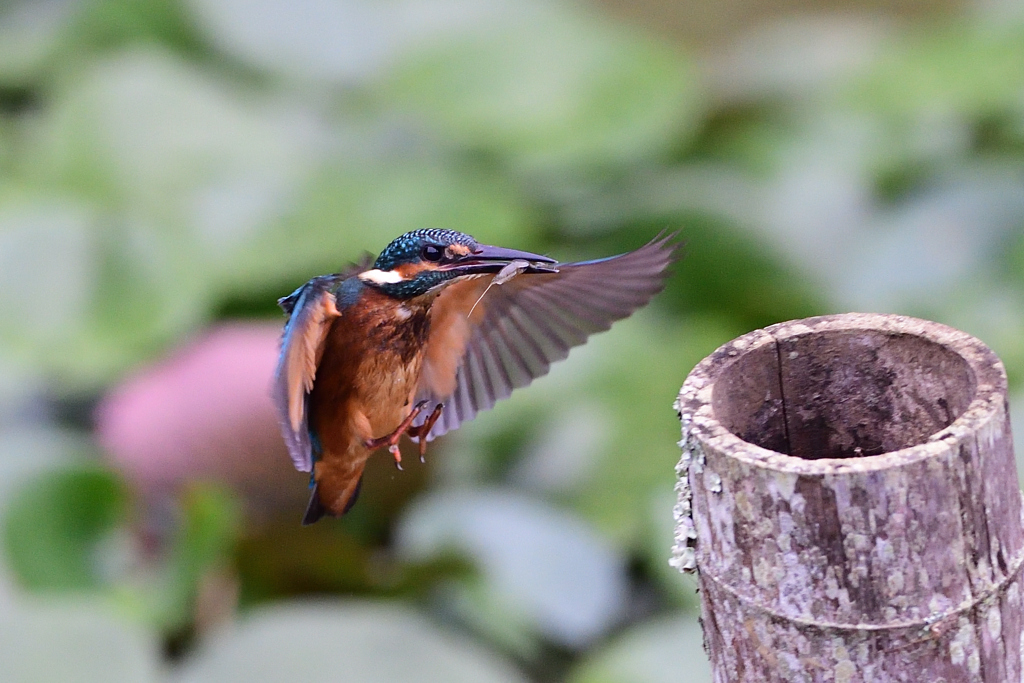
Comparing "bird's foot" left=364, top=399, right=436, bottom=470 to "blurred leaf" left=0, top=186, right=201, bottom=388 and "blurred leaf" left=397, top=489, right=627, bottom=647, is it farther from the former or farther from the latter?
"blurred leaf" left=0, top=186, right=201, bottom=388

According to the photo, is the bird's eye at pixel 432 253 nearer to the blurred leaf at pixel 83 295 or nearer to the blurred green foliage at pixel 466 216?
the blurred green foliage at pixel 466 216

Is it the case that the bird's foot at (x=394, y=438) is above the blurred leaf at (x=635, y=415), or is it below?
above

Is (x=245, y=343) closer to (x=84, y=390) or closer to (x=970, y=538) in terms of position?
(x=84, y=390)

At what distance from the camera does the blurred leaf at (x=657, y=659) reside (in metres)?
1.17

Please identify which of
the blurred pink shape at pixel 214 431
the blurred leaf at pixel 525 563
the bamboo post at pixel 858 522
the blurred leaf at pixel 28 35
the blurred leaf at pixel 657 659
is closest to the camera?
the bamboo post at pixel 858 522

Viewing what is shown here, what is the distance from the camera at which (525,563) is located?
133cm

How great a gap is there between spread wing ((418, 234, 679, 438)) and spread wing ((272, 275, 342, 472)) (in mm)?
90

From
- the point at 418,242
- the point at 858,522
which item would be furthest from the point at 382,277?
the point at 858,522

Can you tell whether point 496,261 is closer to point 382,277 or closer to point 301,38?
point 382,277

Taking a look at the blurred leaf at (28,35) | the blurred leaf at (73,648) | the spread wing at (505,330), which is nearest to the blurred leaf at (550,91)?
the blurred leaf at (28,35)

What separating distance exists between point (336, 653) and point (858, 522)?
893 millimetres

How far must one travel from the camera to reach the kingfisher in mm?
525

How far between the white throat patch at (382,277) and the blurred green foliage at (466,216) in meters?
0.70

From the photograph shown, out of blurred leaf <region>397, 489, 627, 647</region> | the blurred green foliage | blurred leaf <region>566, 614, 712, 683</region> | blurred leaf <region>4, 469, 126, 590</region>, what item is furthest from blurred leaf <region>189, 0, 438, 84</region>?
blurred leaf <region>566, 614, 712, 683</region>
